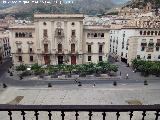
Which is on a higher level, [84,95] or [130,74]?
[130,74]

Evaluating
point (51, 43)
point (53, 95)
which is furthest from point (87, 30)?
point (53, 95)

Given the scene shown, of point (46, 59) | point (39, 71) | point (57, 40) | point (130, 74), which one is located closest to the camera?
point (39, 71)

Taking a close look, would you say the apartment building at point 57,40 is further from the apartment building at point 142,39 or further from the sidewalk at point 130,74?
the apartment building at point 142,39

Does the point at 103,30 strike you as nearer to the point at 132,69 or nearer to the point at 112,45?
the point at 132,69

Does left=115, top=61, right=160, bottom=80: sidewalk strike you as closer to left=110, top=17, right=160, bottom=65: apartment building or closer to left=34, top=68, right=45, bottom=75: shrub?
left=110, top=17, right=160, bottom=65: apartment building

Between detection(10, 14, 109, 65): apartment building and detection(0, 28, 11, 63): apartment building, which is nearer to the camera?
detection(10, 14, 109, 65): apartment building

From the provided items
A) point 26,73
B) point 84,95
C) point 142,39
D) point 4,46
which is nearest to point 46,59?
point 26,73

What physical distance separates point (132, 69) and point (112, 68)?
22.9 feet

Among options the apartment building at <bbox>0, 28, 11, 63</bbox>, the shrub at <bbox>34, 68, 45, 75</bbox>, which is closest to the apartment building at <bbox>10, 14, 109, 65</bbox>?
the shrub at <bbox>34, 68, 45, 75</bbox>

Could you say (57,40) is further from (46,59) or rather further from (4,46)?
(4,46)

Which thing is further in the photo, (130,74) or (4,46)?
(4,46)

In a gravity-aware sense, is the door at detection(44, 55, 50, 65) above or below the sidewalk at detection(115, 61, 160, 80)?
above

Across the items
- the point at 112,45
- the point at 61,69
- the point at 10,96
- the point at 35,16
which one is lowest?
the point at 10,96

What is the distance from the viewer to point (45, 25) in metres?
54.3
